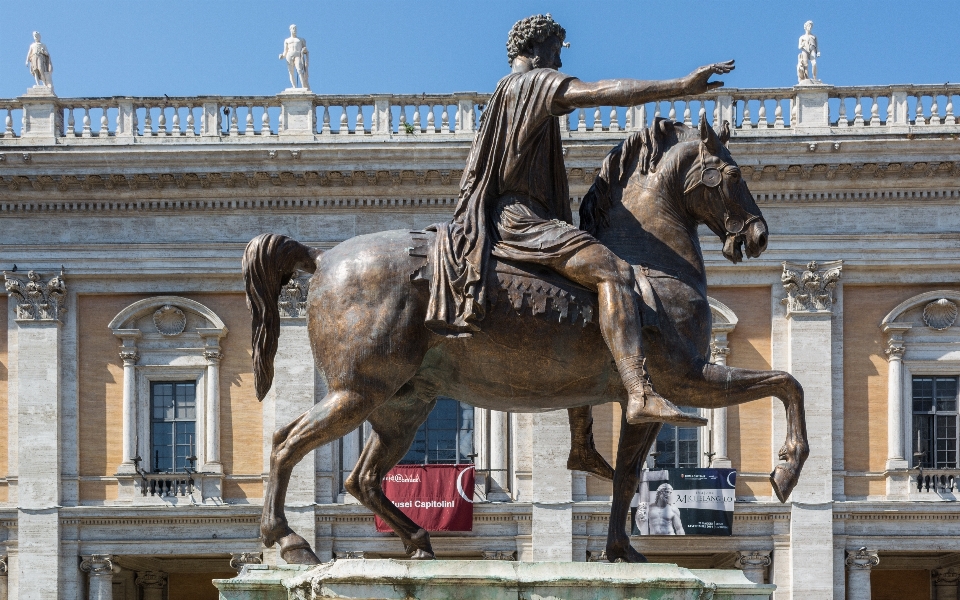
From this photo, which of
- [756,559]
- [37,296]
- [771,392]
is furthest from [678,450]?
[771,392]

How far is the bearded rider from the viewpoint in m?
6.64

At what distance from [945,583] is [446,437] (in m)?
10.4

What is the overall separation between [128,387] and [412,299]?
20.8 metres

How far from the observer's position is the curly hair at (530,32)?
7344 millimetres

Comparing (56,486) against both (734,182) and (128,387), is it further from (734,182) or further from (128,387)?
(734,182)

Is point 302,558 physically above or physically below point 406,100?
below

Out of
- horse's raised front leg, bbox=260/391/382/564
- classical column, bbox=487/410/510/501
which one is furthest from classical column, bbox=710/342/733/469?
horse's raised front leg, bbox=260/391/382/564

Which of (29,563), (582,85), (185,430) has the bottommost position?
(29,563)

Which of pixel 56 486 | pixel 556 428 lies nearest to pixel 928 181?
pixel 556 428

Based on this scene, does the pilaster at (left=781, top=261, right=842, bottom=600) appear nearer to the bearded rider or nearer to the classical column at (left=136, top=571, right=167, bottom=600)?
the classical column at (left=136, top=571, right=167, bottom=600)

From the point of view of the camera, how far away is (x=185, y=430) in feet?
89.3

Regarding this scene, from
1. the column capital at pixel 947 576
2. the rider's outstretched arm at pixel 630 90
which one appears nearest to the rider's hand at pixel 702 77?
the rider's outstretched arm at pixel 630 90

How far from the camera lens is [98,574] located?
2650 centimetres

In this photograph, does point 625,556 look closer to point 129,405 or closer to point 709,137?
point 709,137
